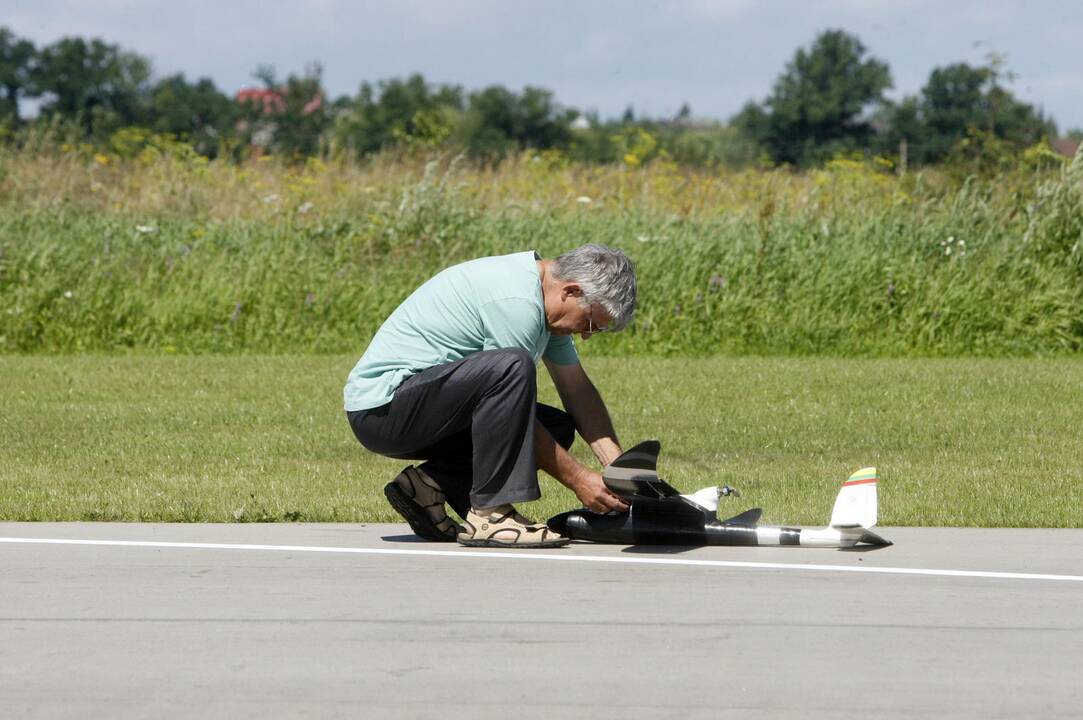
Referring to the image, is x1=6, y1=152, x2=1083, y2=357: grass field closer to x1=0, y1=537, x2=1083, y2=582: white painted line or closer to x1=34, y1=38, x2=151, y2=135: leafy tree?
x1=0, y1=537, x2=1083, y2=582: white painted line

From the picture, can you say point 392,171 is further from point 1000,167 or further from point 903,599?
point 903,599

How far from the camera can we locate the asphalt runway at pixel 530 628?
430 centimetres

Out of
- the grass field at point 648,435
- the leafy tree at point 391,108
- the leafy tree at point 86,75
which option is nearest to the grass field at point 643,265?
the grass field at point 648,435

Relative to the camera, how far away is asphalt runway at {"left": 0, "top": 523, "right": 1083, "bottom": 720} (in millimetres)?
4305

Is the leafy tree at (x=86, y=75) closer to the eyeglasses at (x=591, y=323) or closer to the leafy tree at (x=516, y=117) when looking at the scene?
the leafy tree at (x=516, y=117)

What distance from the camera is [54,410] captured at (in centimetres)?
1136

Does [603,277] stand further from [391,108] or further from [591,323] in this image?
[391,108]

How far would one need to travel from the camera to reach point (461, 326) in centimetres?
640

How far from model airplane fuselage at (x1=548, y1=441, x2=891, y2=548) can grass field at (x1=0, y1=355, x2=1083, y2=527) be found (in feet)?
2.08

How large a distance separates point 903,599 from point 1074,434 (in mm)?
5076

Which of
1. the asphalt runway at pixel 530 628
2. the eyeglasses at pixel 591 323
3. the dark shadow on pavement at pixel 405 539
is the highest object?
the eyeglasses at pixel 591 323

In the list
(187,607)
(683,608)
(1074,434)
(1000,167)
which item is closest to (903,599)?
(683,608)

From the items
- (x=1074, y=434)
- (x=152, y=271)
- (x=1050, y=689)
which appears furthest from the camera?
(x=152, y=271)

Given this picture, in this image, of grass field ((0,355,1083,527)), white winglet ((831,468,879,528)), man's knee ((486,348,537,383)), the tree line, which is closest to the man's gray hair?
man's knee ((486,348,537,383))
